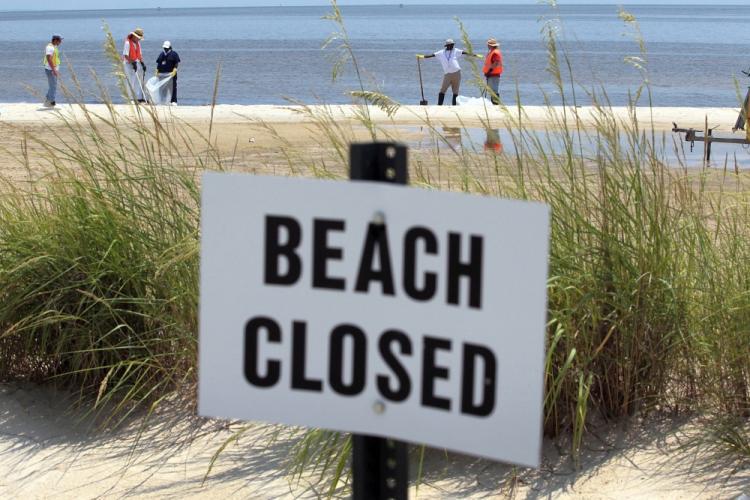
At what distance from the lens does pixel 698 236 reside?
14.1ft

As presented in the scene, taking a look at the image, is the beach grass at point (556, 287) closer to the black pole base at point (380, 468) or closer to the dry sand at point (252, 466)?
the dry sand at point (252, 466)

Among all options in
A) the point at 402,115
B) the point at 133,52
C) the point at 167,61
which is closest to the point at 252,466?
the point at 402,115

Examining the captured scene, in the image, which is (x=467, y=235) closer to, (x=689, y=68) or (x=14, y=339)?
(x=14, y=339)

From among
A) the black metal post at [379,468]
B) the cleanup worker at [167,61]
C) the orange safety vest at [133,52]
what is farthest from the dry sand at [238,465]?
the cleanup worker at [167,61]

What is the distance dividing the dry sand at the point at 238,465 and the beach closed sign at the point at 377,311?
86.2 inches

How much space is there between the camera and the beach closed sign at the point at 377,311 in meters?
1.71

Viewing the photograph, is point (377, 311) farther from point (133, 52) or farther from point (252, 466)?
point (133, 52)

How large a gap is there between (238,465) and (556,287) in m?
1.45

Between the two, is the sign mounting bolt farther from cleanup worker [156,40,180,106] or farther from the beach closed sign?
cleanup worker [156,40,180,106]

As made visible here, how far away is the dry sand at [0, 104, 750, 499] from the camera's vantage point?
3.92 m

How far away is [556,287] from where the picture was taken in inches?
159

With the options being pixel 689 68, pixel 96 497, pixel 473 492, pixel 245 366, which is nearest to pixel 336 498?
pixel 473 492

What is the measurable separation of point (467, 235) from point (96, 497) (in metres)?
2.89

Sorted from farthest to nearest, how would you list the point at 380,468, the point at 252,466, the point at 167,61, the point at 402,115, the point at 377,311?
the point at 167,61 < the point at 402,115 < the point at 252,466 < the point at 380,468 < the point at 377,311
